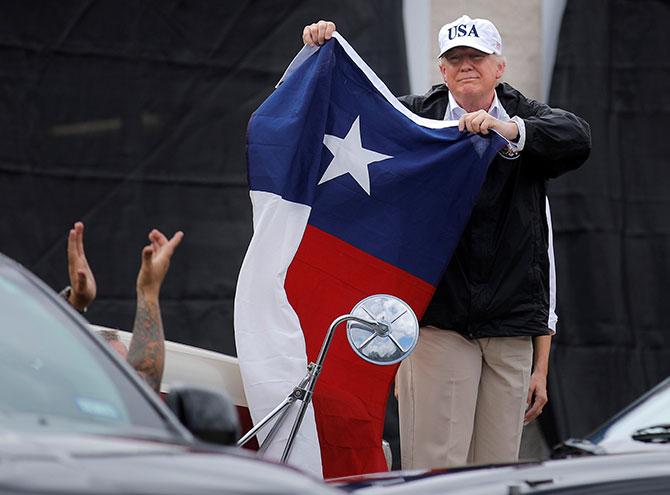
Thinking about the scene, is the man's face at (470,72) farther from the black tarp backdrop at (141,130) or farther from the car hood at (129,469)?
the car hood at (129,469)

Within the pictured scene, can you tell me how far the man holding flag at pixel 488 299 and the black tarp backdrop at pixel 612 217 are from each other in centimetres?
314

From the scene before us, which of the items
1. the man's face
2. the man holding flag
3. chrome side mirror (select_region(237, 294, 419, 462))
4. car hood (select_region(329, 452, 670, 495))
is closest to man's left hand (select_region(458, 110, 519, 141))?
the man holding flag

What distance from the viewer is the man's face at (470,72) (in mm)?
5609

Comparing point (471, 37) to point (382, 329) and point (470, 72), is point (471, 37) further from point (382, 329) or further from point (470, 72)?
point (382, 329)

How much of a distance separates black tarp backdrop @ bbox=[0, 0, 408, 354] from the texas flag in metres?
2.31

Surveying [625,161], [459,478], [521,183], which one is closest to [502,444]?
[521,183]

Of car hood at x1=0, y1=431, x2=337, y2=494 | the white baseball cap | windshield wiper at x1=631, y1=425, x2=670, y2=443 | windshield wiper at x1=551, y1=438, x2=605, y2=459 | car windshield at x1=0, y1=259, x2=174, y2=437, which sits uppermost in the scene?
the white baseball cap

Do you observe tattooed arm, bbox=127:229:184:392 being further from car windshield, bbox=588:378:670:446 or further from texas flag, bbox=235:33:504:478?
car windshield, bbox=588:378:670:446

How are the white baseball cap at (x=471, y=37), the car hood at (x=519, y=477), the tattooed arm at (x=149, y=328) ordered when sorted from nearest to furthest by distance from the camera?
1. the car hood at (x=519, y=477)
2. the tattooed arm at (x=149, y=328)
3. the white baseball cap at (x=471, y=37)

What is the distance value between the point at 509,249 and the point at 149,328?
1.37 meters

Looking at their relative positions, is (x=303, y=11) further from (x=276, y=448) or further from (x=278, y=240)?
(x=276, y=448)

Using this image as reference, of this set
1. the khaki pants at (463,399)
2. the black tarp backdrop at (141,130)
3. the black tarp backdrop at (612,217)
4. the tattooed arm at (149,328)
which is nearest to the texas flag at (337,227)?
the khaki pants at (463,399)

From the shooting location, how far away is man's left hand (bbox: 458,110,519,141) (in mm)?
5391

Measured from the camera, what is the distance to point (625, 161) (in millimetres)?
8836
